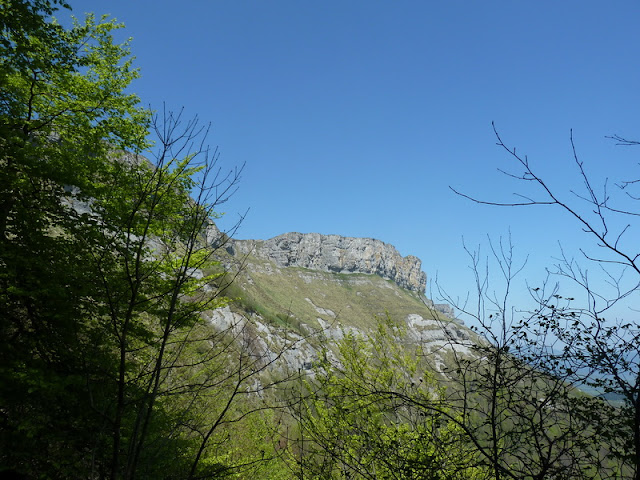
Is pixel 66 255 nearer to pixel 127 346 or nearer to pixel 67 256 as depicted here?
pixel 67 256

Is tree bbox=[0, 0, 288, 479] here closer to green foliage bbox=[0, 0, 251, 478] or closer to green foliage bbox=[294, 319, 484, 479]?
green foliage bbox=[0, 0, 251, 478]

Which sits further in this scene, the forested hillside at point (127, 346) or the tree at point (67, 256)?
the tree at point (67, 256)

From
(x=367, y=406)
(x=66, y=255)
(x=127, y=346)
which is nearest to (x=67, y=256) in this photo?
(x=66, y=255)

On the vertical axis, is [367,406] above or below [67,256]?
below

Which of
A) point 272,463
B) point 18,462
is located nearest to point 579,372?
point 18,462

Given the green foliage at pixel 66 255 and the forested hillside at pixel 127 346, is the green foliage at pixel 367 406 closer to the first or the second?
the forested hillside at pixel 127 346

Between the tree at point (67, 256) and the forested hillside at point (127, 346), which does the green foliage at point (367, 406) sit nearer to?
the forested hillside at point (127, 346)

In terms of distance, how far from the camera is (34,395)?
17.5 feet

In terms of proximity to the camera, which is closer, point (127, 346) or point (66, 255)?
point (127, 346)

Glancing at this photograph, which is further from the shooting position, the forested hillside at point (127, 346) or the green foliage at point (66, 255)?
the green foliage at point (66, 255)

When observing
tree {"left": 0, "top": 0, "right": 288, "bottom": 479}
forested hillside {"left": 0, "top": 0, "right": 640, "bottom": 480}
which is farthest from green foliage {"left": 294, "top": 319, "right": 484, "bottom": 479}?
tree {"left": 0, "top": 0, "right": 288, "bottom": 479}

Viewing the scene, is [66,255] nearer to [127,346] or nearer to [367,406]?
[127,346]

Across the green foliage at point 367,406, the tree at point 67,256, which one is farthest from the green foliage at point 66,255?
the green foliage at point 367,406

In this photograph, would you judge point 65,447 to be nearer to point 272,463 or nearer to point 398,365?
point 398,365
